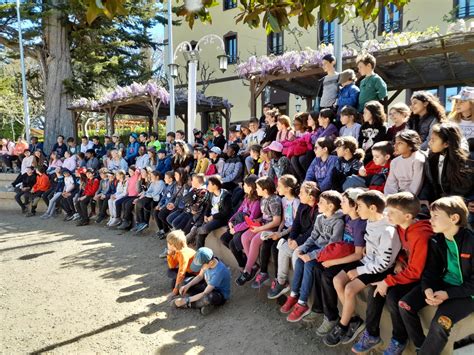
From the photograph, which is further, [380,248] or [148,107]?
[148,107]

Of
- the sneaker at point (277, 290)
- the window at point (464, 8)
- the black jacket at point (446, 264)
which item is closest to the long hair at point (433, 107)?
the black jacket at point (446, 264)

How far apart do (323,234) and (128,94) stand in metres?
11.5

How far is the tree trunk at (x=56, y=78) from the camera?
15.1m

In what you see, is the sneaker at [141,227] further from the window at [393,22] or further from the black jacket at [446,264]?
the window at [393,22]

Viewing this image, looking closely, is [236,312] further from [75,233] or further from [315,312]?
[75,233]

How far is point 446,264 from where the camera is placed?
291cm

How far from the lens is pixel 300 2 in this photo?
261 cm

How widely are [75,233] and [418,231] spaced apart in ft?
24.6

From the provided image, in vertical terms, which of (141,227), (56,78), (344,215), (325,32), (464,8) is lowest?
(141,227)

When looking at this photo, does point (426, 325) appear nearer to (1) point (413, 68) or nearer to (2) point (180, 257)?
(2) point (180, 257)

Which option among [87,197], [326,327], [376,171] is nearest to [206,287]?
[326,327]

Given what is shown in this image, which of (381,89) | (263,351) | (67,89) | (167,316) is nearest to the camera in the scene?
(263,351)

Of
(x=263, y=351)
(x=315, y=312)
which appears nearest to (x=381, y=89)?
(x=315, y=312)

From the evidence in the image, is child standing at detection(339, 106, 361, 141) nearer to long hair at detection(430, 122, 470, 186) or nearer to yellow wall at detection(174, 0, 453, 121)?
long hair at detection(430, 122, 470, 186)
